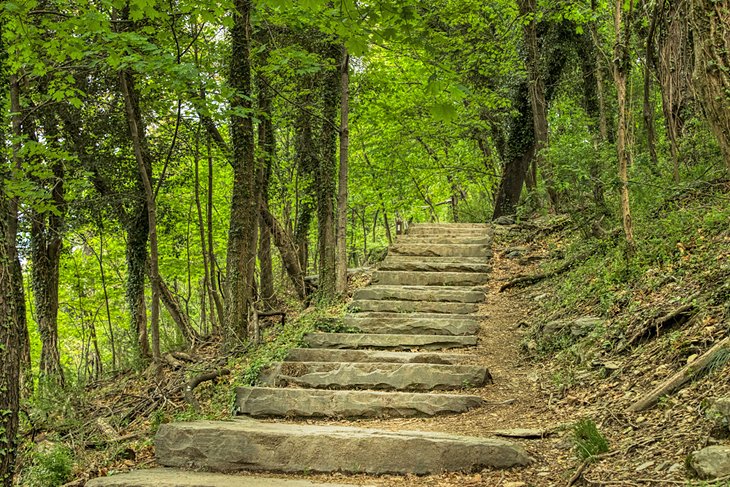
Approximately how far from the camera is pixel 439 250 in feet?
36.9

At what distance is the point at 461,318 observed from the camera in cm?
803

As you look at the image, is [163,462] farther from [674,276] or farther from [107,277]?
[107,277]

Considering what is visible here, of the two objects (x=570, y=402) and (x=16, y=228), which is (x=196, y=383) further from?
(x=570, y=402)

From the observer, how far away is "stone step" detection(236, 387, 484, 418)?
5473 millimetres

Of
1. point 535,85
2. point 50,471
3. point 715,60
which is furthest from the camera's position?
A: point 535,85

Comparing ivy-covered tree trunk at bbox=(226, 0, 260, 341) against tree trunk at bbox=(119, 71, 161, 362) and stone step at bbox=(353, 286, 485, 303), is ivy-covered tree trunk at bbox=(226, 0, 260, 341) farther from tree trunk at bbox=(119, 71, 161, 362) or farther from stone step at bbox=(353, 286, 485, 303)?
stone step at bbox=(353, 286, 485, 303)

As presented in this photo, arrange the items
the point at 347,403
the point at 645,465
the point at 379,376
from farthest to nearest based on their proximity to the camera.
A: 1. the point at 379,376
2. the point at 347,403
3. the point at 645,465

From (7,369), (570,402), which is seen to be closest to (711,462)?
(570,402)

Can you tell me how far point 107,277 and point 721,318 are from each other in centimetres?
1500

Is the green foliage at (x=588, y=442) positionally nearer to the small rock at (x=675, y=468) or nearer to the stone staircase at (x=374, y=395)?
the stone staircase at (x=374, y=395)

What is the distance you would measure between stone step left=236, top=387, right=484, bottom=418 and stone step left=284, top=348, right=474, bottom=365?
936 mm

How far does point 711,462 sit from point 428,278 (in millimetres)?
6909

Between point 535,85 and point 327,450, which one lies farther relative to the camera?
point 535,85

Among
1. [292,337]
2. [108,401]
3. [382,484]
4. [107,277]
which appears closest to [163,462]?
[382,484]
